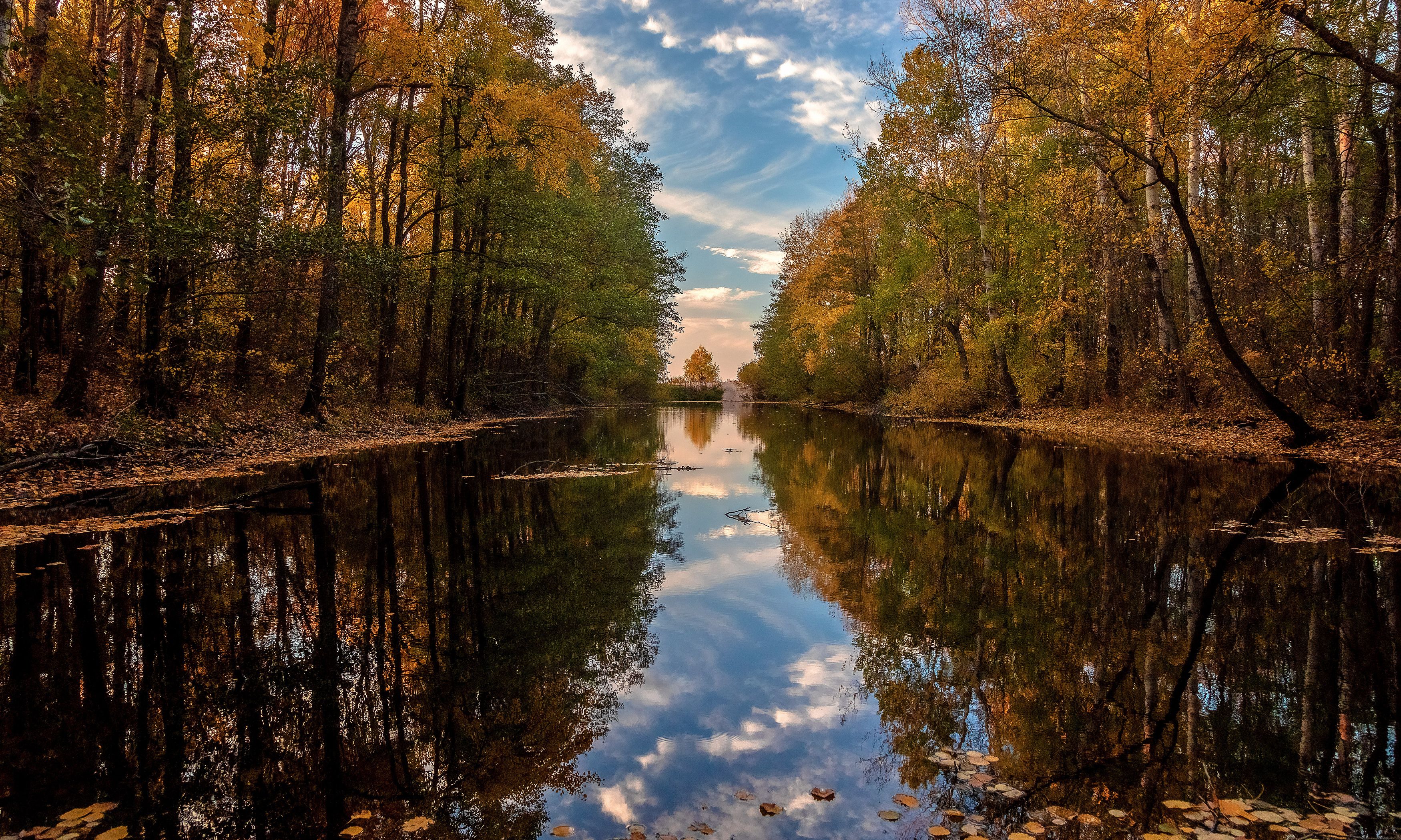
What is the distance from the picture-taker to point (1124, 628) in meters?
4.82

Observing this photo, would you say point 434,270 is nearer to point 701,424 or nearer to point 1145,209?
point 701,424

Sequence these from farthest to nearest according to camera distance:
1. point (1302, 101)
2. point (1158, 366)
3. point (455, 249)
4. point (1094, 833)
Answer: point (455, 249), point (1158, 366), point (1302, 101), point (1094, 833)

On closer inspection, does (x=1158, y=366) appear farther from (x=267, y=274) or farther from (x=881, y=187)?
(x=267, y=274)

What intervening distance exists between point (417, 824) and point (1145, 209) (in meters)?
22.9

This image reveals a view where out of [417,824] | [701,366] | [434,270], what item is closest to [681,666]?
[417,824]

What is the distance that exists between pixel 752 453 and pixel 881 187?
1322 cm

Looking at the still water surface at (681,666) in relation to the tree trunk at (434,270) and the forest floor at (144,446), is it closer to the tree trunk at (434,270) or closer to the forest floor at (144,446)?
the forest floor at (144,446)

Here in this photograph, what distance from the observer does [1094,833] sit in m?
2.67

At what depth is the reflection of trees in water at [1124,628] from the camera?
3273 mm

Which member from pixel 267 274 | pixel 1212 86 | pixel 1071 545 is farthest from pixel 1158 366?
pixel 267 274

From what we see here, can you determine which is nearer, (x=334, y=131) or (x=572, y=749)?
(x=572, y=749)

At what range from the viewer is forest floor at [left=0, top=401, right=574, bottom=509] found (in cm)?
903

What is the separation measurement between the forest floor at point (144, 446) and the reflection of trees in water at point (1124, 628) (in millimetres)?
9620

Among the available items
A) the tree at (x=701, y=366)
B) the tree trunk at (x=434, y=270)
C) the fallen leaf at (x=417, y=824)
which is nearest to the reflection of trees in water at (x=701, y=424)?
the tree trunk at (x=434, y=270)
